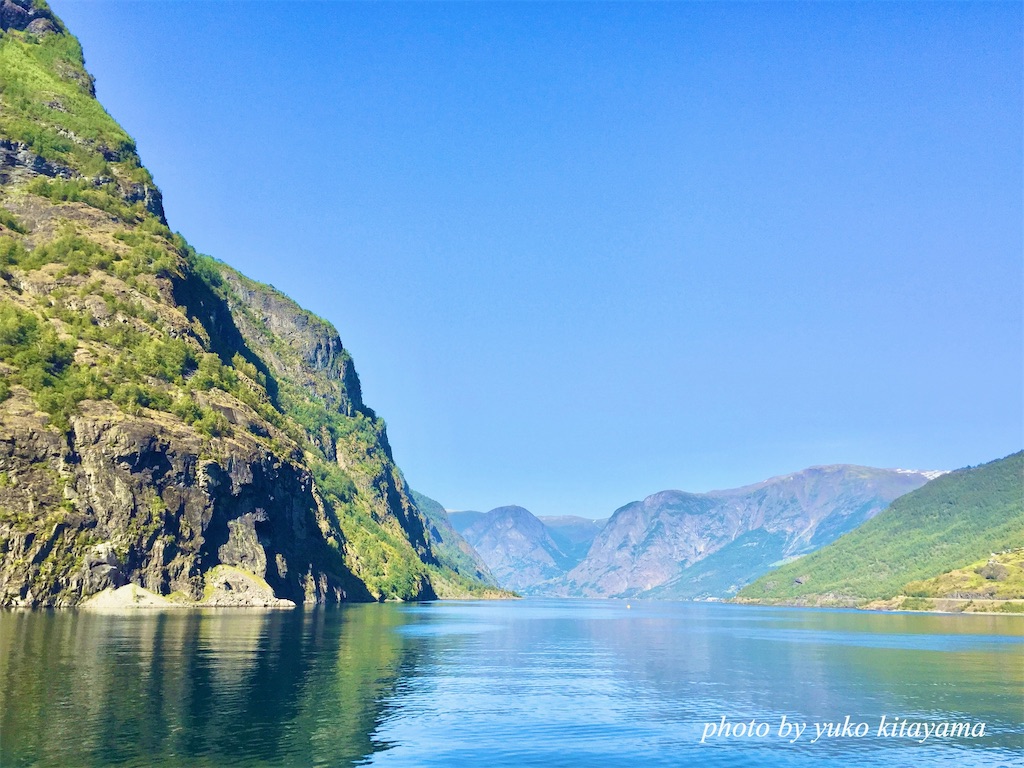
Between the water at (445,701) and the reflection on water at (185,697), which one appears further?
the water at (445,701)

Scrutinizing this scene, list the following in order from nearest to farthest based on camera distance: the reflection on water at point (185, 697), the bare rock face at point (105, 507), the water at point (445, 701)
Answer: the reflection on water at point (185, 697)
the water at point (445, 701)
the bare rock face at point (105, 507)

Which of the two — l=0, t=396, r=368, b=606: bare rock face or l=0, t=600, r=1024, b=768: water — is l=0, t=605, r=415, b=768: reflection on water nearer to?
l=0, t=600, r=1024, b=768: water

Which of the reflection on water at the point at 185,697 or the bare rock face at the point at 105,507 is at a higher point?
the bare rock face at the point at 105,507

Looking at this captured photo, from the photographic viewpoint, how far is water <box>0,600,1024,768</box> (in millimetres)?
43625

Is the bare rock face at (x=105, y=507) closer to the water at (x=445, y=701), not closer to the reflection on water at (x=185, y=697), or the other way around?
the water at (x=445, y=701)

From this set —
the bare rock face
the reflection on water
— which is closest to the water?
the reflection on water

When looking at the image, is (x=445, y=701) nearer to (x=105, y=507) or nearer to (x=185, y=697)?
(x=185, y=697)

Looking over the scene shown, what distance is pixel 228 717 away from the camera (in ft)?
163

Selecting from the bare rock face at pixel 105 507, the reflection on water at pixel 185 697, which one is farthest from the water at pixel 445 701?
the bare rock face at pixel 105 507

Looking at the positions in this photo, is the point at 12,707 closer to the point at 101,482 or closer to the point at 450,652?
the point at 450,652

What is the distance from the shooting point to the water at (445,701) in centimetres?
4362

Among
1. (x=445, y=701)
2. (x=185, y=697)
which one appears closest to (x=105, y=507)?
(x=185, y=697)

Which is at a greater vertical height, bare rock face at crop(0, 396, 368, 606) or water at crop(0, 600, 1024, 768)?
bare rock face at crop(0, 396, 368, 606)

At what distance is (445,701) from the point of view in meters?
61.8
